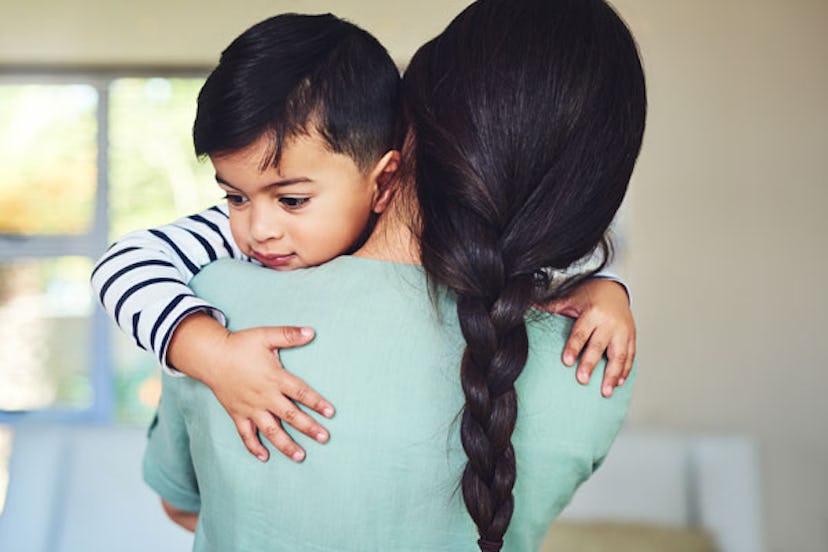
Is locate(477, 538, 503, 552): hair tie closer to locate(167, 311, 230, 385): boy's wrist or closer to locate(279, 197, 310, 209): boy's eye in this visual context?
locate(167, 311, 230, 385): boy's wrist

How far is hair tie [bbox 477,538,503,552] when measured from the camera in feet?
2.64

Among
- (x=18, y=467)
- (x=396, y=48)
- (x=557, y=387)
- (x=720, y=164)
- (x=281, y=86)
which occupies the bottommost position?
→ (x=18, y=467)

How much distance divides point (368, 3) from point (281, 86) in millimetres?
3276

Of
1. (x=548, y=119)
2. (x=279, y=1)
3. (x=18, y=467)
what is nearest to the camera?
(x=548, y=119)

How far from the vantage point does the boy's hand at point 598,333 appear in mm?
820

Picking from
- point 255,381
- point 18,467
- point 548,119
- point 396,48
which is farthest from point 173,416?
point 396,48

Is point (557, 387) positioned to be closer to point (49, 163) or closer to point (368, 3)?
point (368, 3)

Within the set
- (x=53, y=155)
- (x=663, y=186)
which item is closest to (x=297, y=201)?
(x=663, y=186)

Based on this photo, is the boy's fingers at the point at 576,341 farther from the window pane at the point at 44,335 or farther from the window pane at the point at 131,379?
the window pane at the point at 44,335

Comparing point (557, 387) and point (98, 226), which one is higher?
point (557, 387)

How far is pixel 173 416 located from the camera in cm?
90

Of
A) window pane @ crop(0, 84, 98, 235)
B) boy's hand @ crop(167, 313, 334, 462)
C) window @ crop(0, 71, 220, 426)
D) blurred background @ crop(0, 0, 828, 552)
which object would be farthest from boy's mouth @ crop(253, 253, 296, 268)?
window pane @ crop(0, 84, 98, 235)

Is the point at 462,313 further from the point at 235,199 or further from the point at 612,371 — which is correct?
the point at 235,199

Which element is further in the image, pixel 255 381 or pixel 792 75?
pixel 792 75
